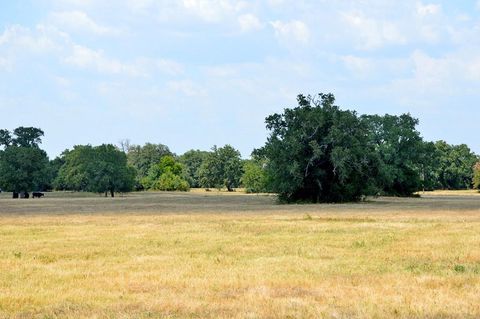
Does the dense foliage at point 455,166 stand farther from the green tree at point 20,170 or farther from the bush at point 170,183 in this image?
the green tree at point 20,170

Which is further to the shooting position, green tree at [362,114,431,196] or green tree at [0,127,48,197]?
green tree at [0,127,48,197]

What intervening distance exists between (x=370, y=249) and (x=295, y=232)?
7.13 m

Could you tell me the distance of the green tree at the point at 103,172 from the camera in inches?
4692

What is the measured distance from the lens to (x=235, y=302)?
38.1 feet

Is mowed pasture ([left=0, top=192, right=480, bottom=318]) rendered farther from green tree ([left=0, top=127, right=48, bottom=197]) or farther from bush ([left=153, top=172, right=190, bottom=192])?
bush ([left=153, top=172, right=190, bottom=192])

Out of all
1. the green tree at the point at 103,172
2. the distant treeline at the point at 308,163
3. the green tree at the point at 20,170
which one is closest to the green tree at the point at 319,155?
the distant treeline at the point at 308,163

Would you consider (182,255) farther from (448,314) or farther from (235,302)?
(448,314)

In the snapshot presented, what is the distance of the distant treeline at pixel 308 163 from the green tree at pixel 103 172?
0.68 feet

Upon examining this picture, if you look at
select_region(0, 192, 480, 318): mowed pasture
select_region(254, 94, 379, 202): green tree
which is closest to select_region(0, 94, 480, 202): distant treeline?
select_region(254, 94, 379, 202): green tree

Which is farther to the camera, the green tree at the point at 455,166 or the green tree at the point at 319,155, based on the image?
the green tree at the point at 455,166

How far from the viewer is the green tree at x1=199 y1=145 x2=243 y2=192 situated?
18275 centimetres

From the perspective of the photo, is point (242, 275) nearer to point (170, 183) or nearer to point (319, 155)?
point (319, 155)

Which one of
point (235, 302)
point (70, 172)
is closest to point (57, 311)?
point (235, 302)

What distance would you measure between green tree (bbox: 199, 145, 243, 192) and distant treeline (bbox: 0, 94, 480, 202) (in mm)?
301
